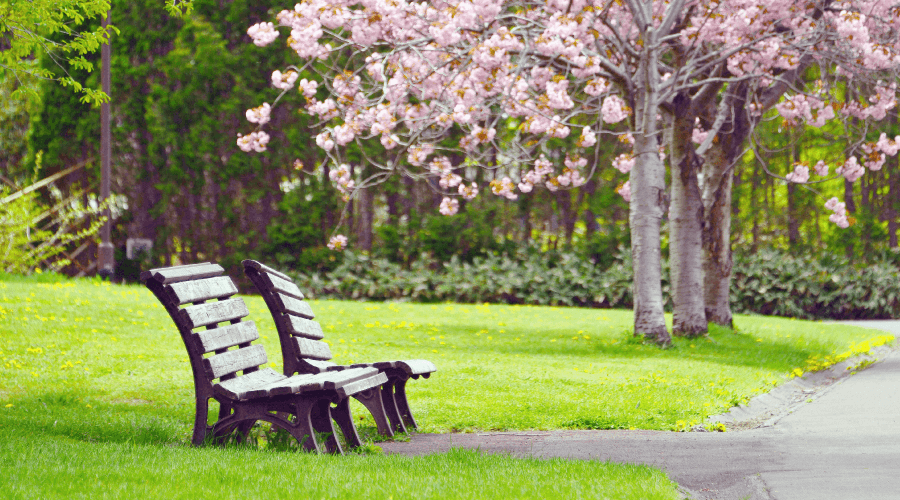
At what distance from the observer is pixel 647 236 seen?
38.0 feet

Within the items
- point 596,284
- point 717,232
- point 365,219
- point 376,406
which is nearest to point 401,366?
point 376,406

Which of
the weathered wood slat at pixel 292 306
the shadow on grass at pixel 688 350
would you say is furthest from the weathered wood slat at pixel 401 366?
the shadow on grass at pixel 688 350

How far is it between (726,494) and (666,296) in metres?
13.5

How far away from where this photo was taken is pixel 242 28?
18.6m

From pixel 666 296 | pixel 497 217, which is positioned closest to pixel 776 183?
pixel 666 296

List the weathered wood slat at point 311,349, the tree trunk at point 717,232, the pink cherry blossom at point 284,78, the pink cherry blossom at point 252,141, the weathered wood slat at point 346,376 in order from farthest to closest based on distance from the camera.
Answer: the tree trunk at point 717,232 < the pink cherry blossom at point 252,141 < the pink cherry blossom at point 284,78 < the weathered wood slat at point 311,349 < the weathered wood slat at point 346,376

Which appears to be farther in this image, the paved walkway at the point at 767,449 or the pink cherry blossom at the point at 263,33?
the pink cherry blossom at the point at 263,33

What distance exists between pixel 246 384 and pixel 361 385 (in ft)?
2.59

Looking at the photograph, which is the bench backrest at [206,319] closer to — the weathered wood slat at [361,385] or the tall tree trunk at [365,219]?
the weathered wood slat at [361,385]

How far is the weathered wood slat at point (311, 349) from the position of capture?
20.4ft

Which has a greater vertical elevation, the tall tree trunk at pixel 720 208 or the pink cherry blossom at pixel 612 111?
the pink cherry blossom at pixel 612 111

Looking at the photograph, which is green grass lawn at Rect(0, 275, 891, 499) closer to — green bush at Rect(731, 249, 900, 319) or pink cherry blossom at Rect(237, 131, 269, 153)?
green bush at Rect(731, 249, 900, 319)

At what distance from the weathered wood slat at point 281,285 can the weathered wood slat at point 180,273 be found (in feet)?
1.10

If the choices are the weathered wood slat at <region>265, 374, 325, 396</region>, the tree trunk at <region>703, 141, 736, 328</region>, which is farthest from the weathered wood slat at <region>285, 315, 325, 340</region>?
the tree trunk at <region>703, 141, 736, 328</region>
